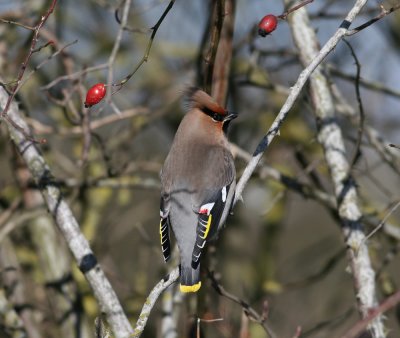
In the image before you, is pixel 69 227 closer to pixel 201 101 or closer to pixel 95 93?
pixel 95 93

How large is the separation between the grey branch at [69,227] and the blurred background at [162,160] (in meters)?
0.64

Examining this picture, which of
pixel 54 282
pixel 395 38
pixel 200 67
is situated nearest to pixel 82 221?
pixel 54 282

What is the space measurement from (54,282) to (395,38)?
3.29 metres

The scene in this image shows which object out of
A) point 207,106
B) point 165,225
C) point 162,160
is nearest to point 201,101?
point 207,106

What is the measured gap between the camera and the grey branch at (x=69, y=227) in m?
3.39

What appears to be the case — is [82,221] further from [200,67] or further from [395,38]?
[395,38]

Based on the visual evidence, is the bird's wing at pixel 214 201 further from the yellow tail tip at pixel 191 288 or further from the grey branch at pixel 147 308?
the grey branch at pixel 147 308

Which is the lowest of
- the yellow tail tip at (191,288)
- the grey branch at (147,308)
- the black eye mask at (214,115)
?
the grey branch at (147,308)

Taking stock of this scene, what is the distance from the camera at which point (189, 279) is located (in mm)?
3678

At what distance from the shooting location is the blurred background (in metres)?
4.86

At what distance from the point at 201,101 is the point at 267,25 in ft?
4.26

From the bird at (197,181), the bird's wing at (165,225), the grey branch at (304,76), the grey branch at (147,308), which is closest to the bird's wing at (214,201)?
the bird at (197,181)

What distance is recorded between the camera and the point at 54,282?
537 centimetres

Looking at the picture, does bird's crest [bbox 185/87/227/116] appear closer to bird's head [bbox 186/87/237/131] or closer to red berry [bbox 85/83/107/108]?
bird's head [bbox 186/87/237/131]
